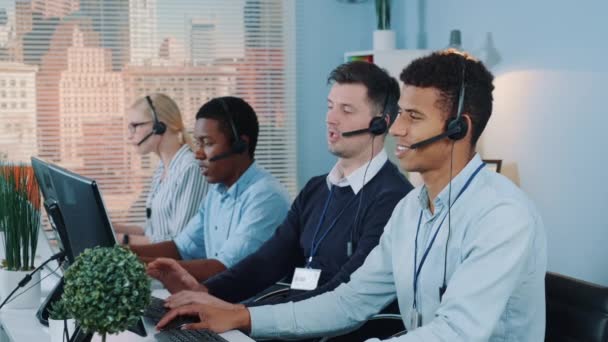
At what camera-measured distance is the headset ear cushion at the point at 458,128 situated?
1.89 meters

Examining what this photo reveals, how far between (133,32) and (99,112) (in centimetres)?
49

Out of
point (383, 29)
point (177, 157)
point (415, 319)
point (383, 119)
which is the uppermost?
point (383, 29)

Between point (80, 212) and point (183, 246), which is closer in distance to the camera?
point (80, 212)

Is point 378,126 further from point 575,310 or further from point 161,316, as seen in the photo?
point 575,310

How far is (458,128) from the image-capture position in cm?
188

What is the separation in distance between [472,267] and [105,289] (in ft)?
2.25

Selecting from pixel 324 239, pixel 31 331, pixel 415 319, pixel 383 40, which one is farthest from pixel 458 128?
pixel 383 40

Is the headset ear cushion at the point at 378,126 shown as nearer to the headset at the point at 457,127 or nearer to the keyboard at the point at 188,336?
the headset at the point at 457,127

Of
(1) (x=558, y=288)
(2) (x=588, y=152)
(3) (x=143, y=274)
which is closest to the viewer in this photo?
(3) (x=143, y=274)

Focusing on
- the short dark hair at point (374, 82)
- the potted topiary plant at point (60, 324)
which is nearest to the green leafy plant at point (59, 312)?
the potted topiary plant at point (60, 324)

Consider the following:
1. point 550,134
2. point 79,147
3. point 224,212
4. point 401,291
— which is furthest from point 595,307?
point 79,147

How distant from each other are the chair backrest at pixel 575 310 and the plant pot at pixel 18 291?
1.42 meters

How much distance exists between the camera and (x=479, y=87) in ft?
6.32

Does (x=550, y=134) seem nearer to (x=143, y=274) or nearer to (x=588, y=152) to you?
(x=588, y=152)
